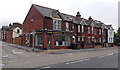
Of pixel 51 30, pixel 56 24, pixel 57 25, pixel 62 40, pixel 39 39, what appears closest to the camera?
pixel 51 30

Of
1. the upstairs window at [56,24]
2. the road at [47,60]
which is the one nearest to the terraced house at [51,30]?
the upstairs window at [56,24]

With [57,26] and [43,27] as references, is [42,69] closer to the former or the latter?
[43,27]

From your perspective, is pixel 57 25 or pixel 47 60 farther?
pixel 57 25

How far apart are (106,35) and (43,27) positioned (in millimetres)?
30423

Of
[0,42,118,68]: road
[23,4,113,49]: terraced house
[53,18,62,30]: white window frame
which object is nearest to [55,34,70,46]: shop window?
[23,4,113,49]: terraced house

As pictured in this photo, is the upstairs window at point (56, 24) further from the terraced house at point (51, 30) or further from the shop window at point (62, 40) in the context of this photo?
the shop window at point (62, 40)

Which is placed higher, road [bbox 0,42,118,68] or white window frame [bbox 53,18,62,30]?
white window frame [bbox 53,18,62,30]

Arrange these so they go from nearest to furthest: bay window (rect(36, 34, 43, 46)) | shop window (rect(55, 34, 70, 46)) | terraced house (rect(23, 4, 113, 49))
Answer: terraced house (rect(23, 4, 113, 49)), bay window (rect(36, 34, 43, 46)), shop window (rect(55, 34, 70, 46))

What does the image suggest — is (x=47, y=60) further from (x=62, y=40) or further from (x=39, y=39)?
(x=62, y=40)

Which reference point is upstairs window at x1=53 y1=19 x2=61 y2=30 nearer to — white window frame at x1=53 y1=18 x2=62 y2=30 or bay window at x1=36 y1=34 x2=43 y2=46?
white window frame at x1=53 y1=18 x2=62 y2=30

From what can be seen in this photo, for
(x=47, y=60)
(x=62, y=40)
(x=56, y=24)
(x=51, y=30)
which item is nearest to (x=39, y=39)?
(x=51, y=30)

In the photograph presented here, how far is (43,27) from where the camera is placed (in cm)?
2758

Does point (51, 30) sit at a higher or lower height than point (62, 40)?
higher

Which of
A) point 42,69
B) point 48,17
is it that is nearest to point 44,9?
point 48,17
